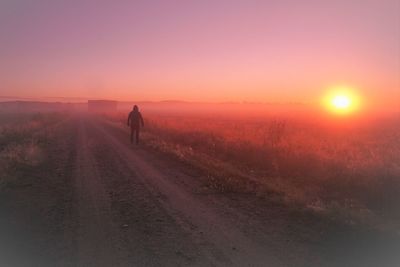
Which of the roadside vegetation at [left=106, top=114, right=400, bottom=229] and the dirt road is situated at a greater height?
the roadside vegetation at [left=106, top=114, right=400, bottom=229]

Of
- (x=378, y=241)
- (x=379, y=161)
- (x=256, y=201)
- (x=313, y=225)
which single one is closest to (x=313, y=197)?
(x=256, y=201)

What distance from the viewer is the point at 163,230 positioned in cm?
646

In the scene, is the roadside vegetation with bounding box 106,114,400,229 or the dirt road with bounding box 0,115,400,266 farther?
the roadside vegetation with bounding box 106,114,400,229

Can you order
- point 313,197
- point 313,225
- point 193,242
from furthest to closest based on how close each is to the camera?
point 313,197 → point 313,225 → point 193,242

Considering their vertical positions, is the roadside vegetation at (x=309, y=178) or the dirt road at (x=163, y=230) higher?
the roadside vegetation at (x=309, y=178)

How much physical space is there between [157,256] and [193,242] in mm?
795

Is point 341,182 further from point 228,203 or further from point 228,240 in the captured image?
point 228,240

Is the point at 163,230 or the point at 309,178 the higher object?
the point at 309,178

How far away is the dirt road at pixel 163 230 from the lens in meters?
5.35

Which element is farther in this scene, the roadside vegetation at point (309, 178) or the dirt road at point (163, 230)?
the roadside vegetation at point (309, 178)

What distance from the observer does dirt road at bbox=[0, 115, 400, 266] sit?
5352mm

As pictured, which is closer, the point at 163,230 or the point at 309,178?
the point at 163,230

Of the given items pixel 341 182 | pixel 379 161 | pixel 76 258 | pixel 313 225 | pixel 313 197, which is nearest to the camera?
pixel 76 258

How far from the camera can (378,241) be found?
20.3ft
